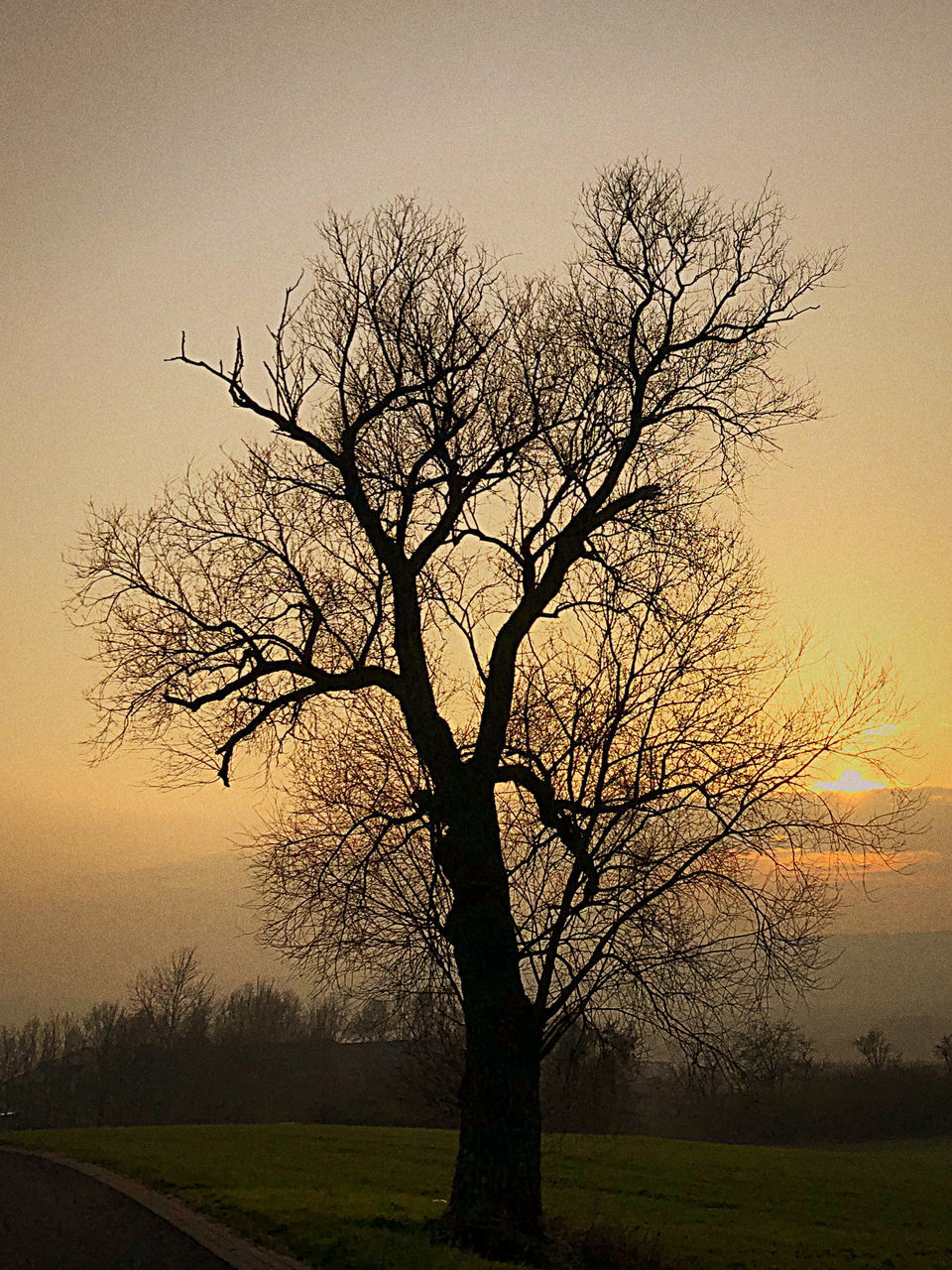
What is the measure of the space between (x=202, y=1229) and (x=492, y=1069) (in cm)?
422

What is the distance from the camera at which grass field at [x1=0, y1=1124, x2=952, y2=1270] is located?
12.8 metres

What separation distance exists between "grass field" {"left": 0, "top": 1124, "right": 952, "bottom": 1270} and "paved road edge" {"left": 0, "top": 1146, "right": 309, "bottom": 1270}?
0.97 feet

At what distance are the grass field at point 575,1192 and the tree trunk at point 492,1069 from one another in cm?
A: 81

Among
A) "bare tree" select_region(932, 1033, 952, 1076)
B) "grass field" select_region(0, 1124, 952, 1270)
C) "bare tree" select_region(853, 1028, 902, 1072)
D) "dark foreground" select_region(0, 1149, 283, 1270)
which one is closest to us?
"dark foreground" select_region(0, 1149, 283, 1270)

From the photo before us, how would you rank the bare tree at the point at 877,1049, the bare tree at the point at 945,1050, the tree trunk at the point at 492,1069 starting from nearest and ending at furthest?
1. the tree trunk at the point at 492,1069
2. the bare tree at the point at 945,1050
3. the bare tree at the point at 877,1049

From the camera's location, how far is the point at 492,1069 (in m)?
11.7

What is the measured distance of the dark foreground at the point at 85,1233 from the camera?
10.4 m

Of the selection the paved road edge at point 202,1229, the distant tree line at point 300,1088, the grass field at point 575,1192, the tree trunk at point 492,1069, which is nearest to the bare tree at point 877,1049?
the distant tree line at point 300,1088

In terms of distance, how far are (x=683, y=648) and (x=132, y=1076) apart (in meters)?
59.0

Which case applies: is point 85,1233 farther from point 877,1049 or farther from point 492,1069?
point 877,1049

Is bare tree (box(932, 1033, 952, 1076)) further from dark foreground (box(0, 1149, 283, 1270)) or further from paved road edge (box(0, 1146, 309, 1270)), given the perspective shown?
dark foreground (box(0, 1149, 283, 1270))

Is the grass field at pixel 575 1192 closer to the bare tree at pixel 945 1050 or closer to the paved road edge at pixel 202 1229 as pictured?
the paved road edge at pixel 202 1229

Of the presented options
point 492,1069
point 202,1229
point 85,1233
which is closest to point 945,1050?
point 492,1069

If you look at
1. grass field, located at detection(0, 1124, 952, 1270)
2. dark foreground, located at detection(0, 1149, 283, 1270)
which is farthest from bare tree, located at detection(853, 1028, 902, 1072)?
dark foreground, located at detection(0, 1149, 283, 1270)
